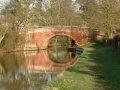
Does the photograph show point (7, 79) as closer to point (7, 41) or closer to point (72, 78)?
point (72, 78)

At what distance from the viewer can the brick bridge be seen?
52966 millimetres

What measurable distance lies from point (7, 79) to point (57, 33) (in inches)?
1218

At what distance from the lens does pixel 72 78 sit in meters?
18.9

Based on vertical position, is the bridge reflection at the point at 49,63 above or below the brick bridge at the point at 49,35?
below

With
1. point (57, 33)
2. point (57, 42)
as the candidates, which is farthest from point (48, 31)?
point (57, 42)

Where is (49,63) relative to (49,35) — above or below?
below

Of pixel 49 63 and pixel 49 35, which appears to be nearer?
pixel 49 63

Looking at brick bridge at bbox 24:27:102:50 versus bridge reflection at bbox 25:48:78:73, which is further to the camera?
brick bridge at bbox 24:27:102:50

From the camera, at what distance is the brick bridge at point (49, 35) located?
53.0 meters

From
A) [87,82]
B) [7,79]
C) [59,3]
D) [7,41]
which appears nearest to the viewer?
[87,82]

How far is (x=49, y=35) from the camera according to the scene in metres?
55.7

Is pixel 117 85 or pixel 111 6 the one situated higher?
pixel 111 6

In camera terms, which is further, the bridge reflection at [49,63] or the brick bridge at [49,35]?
the brick bridge at [49,35]

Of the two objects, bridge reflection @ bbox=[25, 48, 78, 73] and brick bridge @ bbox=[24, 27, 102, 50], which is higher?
brick bridge @ bbox=[24, 27, 102, 50]
